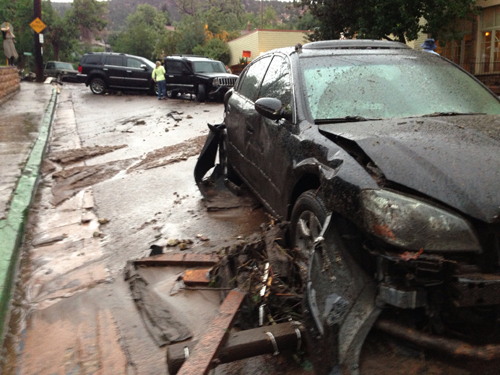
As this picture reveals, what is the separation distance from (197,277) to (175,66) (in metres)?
17.2

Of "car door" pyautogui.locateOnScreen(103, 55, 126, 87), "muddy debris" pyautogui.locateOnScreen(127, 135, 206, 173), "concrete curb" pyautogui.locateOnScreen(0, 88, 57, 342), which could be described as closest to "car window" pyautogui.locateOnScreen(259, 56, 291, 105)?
"concrete curb" pyautogui.locateOnScreen(0, 88, 57, 342)

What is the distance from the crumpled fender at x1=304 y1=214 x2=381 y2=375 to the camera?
7.72 ft

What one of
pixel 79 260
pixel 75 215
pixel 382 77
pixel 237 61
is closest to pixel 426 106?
pixel 382 77

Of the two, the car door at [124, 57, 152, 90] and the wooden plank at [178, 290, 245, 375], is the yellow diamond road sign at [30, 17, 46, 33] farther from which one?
the wooden plank at [178, 290, 245, 375]

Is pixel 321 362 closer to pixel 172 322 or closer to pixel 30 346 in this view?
pixel 172 322

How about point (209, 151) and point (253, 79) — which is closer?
point (253, 79)

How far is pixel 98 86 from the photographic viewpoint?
74.1 feet

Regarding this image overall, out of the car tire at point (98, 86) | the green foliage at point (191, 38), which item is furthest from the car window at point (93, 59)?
the green foliage at point (191, 38)

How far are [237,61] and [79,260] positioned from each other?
45610 millimetres

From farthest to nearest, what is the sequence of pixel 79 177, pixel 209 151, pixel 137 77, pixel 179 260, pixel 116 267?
pixel 137 77
pixel 79 177
pixel 209 151
pixel 116 267
pixel 179 260

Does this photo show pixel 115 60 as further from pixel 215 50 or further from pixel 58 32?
pixel 58 32

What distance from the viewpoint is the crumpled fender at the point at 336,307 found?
2.35 metres

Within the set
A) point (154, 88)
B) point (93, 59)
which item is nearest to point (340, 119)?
point (154, 88)

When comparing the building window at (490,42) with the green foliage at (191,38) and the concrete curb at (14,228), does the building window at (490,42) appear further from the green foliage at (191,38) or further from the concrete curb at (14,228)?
the green foliage at (191,38)
